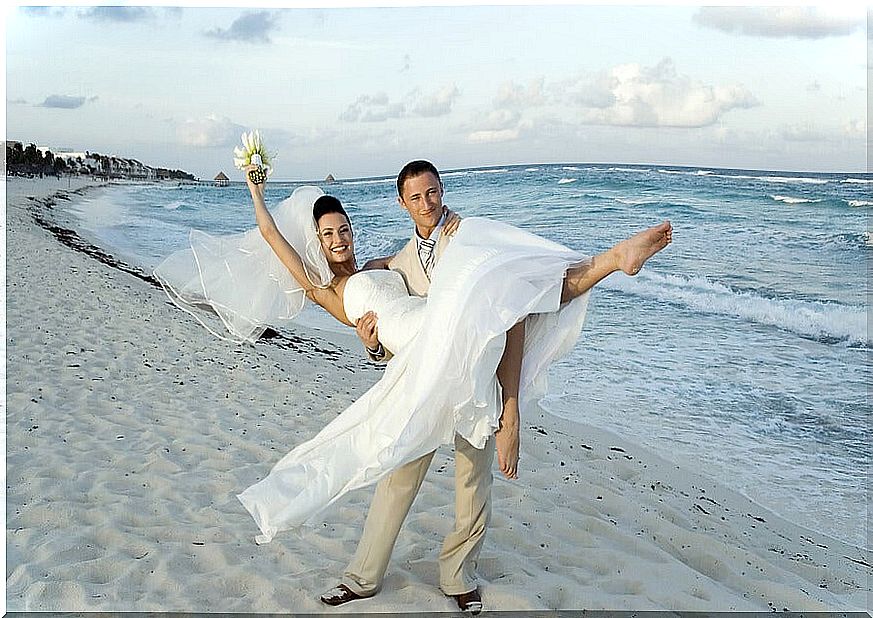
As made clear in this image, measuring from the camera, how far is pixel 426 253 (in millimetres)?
2686

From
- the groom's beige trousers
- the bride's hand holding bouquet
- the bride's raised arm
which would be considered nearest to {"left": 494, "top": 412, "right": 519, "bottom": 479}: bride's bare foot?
the groom's beige trousers

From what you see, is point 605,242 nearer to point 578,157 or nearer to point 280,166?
point 578,157

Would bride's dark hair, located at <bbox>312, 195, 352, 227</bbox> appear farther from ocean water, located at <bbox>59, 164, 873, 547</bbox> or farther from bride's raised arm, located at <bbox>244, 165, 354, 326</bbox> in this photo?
ocean water, located at <bbox>59, 164, 873, 547</bbox>

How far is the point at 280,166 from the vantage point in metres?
16.4

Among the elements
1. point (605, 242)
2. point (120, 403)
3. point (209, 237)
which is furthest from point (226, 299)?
point (605, 242)

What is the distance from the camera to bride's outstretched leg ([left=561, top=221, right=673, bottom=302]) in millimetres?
2205

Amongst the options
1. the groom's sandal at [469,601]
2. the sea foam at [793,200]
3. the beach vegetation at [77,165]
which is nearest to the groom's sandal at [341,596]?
the groom's sandal at [469,601]

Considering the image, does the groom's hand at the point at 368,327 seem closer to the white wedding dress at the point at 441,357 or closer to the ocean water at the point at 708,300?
the white wedding dress at the point at 441,357

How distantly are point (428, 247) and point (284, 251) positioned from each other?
438mm

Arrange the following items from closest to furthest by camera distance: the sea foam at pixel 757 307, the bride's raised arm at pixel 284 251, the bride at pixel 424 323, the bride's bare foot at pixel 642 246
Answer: the bride's bare foot at pixel 642 246, the bride at pixel 424 323, the bride's raised arm at pixel 284 251, the sea foam at pixel 757 307

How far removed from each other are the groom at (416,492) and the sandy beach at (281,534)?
0.08 m

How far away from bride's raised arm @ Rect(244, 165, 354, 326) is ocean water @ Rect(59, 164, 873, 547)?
2.81m

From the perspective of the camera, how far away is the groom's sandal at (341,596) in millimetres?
2756

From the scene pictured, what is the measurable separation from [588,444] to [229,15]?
45.1 ft
